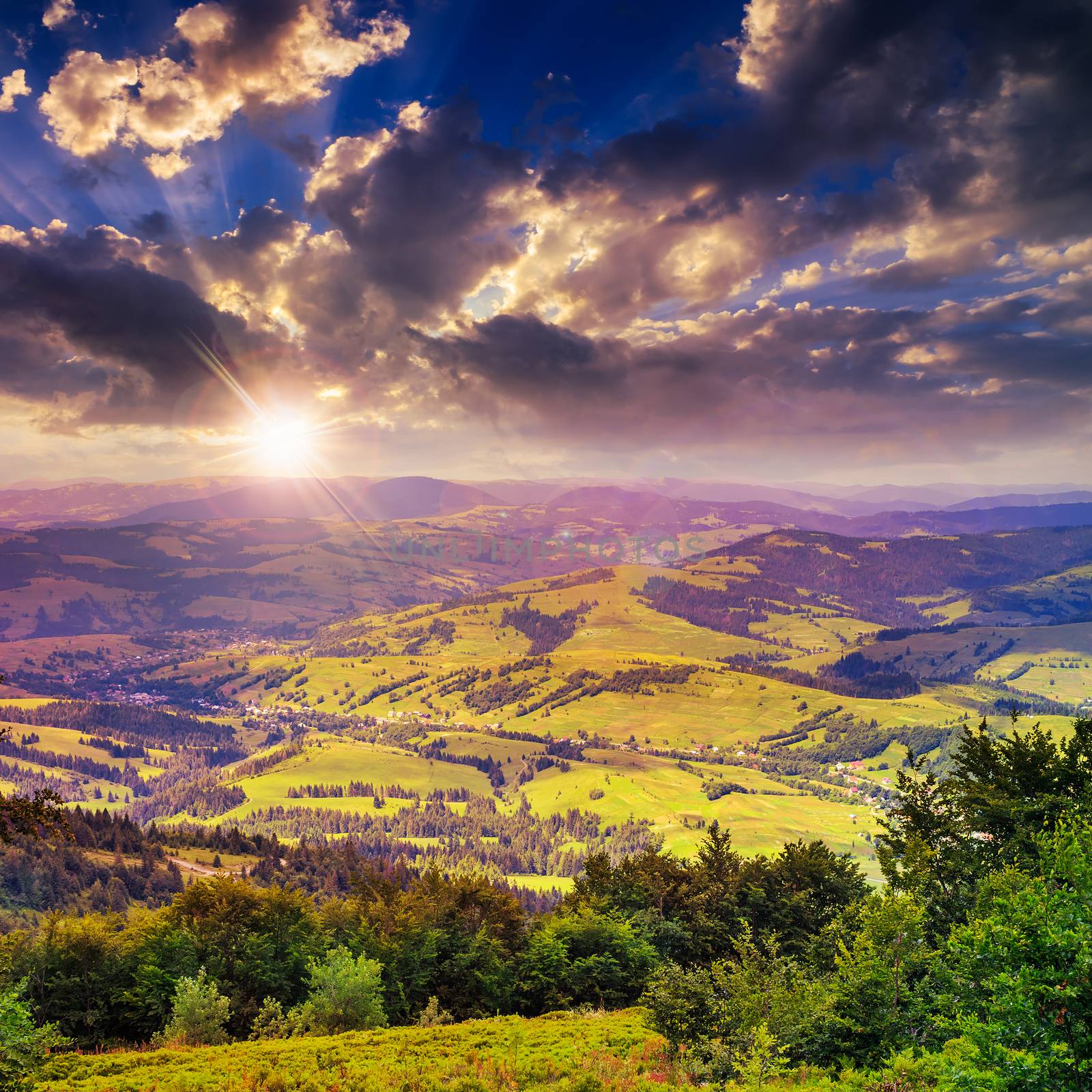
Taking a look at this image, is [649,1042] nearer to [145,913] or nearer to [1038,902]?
[1038,902]

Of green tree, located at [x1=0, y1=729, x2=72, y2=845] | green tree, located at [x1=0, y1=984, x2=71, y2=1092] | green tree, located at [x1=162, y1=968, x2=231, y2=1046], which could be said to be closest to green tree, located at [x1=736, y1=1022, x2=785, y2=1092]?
green tree, located at [x1=0, y1=729, x2=72, y2=845]

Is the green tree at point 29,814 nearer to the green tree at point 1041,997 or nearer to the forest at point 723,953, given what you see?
the forest at point 723,953

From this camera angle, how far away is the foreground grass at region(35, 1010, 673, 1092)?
33.8m

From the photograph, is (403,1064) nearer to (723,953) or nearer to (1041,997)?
(1041,997)

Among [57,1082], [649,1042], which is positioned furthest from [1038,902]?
[57,1082]

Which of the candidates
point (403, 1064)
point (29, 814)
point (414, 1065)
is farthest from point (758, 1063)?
point (29, 814)

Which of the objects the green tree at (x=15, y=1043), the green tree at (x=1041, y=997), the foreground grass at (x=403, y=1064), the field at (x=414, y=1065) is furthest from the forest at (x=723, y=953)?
the foreground grass at (x=403, y=1064)

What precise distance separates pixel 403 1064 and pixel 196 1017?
25700 mm

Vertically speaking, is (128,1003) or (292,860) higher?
(128,1003)

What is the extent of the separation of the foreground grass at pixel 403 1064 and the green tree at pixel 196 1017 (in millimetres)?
7673

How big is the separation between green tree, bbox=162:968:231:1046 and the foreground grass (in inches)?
302

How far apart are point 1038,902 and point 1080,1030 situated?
3.92 meters

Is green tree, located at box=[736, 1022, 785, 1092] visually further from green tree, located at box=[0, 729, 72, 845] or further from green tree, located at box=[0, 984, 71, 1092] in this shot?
green tree, located at box=[0, 984, 71, 1092]

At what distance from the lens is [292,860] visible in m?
183
